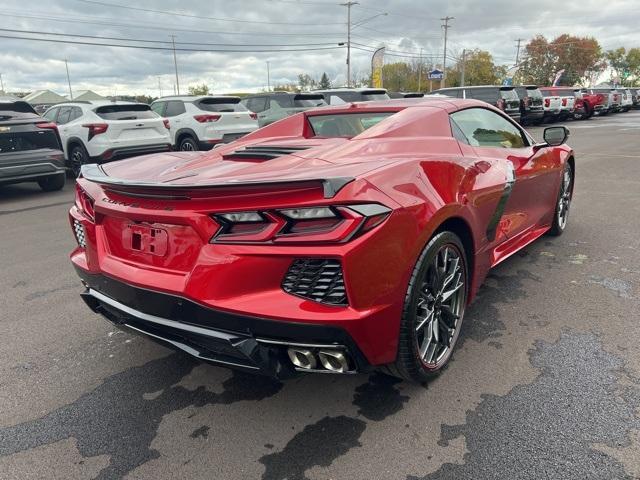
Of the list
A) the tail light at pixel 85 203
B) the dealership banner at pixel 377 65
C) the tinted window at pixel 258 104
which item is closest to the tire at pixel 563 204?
the tail light at pixel 85 203

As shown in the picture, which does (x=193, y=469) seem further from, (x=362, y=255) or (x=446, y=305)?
(x=446, y=305)

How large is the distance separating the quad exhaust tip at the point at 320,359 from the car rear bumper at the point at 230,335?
0.03 ft

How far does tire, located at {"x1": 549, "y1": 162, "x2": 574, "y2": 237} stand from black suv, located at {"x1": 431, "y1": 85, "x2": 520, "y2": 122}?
14.0 meters

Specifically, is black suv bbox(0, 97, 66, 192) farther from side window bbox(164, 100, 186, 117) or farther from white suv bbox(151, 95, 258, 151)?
side window bbox(164, 100, 186, 117)

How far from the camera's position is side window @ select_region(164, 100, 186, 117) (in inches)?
483

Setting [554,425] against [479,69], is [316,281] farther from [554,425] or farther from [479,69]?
[479,69]

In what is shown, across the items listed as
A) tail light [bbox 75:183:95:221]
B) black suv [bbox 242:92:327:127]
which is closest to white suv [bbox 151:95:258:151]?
black suv [bbox 242:92:327:127]

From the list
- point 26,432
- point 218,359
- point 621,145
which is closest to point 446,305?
point 218,359

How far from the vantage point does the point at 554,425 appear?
89.1 inches

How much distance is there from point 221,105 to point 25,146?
4930mm

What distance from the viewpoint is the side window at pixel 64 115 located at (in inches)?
422

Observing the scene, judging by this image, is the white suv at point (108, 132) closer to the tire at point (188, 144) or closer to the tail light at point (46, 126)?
the tail light at point (46, 126)

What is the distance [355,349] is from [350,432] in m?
0.52

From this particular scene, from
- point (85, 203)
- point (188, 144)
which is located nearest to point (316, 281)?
point (85, 203)
